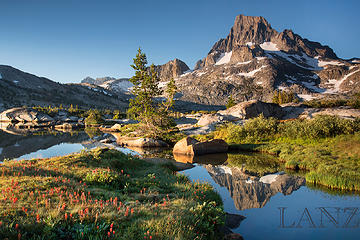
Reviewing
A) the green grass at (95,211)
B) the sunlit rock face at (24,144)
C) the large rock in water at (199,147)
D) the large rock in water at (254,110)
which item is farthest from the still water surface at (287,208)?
the large rock in water at (254,110)

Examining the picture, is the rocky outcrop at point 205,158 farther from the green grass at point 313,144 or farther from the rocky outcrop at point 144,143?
the rocky outcrop at point 144,143

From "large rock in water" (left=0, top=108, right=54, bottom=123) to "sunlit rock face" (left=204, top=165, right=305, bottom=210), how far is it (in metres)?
97.0

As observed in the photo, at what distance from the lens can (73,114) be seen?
11281 centimetres

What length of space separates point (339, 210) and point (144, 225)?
1056 cm

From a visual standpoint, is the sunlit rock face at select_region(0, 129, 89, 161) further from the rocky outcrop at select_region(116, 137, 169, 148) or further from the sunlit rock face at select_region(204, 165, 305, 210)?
the sunlit rock face at select_region(204, 165, 305, 210)

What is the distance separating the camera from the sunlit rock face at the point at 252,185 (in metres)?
12.2

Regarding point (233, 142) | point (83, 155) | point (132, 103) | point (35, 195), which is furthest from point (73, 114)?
point (35, 195)

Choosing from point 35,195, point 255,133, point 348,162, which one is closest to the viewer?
point 35,195

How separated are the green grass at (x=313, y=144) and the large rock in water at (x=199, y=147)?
343 centimetres

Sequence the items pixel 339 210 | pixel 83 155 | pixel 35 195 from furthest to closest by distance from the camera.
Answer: pixel 83 155 < pixel 339 210 < pixel 35 195

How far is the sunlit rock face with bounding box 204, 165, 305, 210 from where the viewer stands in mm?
12250

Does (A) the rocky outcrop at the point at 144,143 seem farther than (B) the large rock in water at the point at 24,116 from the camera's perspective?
No

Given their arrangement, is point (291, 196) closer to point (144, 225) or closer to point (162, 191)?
point (162, 191)

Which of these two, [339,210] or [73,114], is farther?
[73,114]
